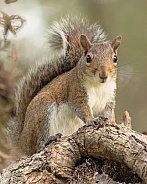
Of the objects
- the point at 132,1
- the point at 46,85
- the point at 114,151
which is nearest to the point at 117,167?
the point at 114,151

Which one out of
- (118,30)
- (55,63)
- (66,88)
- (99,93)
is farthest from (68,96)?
(118,30)

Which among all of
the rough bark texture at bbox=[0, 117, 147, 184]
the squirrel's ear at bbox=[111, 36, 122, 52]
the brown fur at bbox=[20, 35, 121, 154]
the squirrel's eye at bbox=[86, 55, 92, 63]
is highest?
the squirrel's ear at bbox=[111, 36, 122, 52]

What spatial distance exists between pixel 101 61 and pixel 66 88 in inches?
14.6

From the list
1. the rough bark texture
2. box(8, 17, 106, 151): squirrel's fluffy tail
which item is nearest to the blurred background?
box(8, 17, 106, 151): squirrel's fluffy tail

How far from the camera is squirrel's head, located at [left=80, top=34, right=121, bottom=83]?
2.83m

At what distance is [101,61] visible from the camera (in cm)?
286

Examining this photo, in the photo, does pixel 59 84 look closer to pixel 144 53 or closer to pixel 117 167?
pixel 117 167

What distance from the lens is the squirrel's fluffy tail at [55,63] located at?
3.29 metres

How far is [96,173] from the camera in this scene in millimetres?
2197

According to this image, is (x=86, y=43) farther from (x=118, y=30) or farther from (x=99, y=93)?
(x=118, y=30)

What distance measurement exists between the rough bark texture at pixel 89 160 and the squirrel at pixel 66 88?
2.03 feet

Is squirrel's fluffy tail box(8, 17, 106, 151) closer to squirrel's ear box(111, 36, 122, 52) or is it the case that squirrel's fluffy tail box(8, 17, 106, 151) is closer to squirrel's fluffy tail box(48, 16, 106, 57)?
squirrel's fluffy tail box(48, 16, 106, 57)

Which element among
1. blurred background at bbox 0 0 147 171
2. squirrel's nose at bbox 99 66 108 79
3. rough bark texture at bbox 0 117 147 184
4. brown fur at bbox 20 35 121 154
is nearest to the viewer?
rough bark texture at bbox 0 117 147 184

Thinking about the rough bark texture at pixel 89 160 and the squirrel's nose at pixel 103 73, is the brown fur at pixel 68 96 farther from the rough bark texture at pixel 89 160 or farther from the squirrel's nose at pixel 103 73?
the rough bark texture at pixel 89 160
